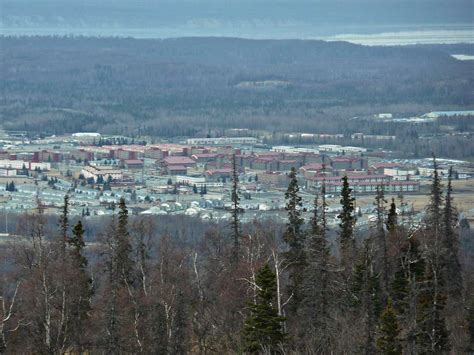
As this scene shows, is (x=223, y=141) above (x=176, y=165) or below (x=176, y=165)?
below

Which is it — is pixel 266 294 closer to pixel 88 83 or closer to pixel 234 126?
pixel 234 126

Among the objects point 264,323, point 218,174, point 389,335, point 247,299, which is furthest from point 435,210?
point 218,174

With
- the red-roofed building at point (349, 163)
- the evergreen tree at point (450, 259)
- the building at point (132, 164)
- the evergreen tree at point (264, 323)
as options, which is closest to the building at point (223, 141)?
the building at point (132, 164)

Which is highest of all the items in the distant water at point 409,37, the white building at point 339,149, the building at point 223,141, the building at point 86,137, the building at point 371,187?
the distant water at point 409,37

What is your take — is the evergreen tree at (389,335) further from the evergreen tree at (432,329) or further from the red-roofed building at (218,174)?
the red-roofed building at (218,174)

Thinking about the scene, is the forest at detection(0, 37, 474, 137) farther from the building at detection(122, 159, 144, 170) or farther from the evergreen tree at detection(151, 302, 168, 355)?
the evergreen tree at detection(151, 302, 168, 355)

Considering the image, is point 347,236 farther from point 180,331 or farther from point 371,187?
point 371,187
